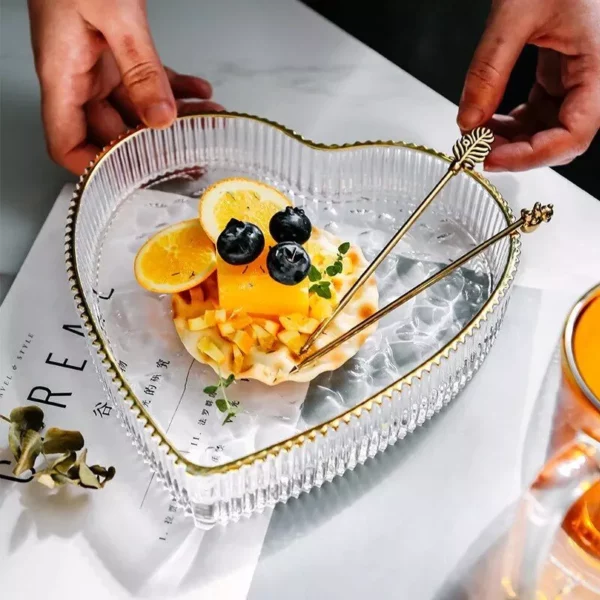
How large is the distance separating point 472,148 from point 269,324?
0.28 m

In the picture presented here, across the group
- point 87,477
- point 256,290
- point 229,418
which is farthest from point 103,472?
point 256,290

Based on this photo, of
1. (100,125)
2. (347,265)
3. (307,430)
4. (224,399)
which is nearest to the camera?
(307,430)

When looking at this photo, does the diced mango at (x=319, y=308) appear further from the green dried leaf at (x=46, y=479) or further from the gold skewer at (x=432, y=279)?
the green dried leaf at (x=46, y=479)

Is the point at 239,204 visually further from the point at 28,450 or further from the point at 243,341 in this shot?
the point at 28,450

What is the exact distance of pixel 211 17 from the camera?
1192 mm

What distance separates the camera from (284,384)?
30.9 inches

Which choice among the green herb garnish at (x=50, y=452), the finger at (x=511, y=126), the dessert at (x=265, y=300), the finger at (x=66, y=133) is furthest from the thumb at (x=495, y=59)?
the green herb garnish at (x=50, y=452)

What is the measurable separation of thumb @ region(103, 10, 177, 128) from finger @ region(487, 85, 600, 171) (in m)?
0.37

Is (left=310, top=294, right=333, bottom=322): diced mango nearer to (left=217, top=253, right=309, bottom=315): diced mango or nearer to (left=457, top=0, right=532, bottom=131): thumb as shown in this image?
(left=217, top=253, right=309, bottom=315): diced mango

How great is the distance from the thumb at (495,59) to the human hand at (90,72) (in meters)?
0.33

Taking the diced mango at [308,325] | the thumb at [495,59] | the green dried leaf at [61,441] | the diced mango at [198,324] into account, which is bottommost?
the green dried leaf at [61,441]

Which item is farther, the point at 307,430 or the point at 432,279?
the point at 432,279

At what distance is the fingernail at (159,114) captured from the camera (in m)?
0.88

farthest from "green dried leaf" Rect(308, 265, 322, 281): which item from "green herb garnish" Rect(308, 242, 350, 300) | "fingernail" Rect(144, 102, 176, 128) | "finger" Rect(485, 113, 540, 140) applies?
"finger" Rect(485, 113, 540, 140)
